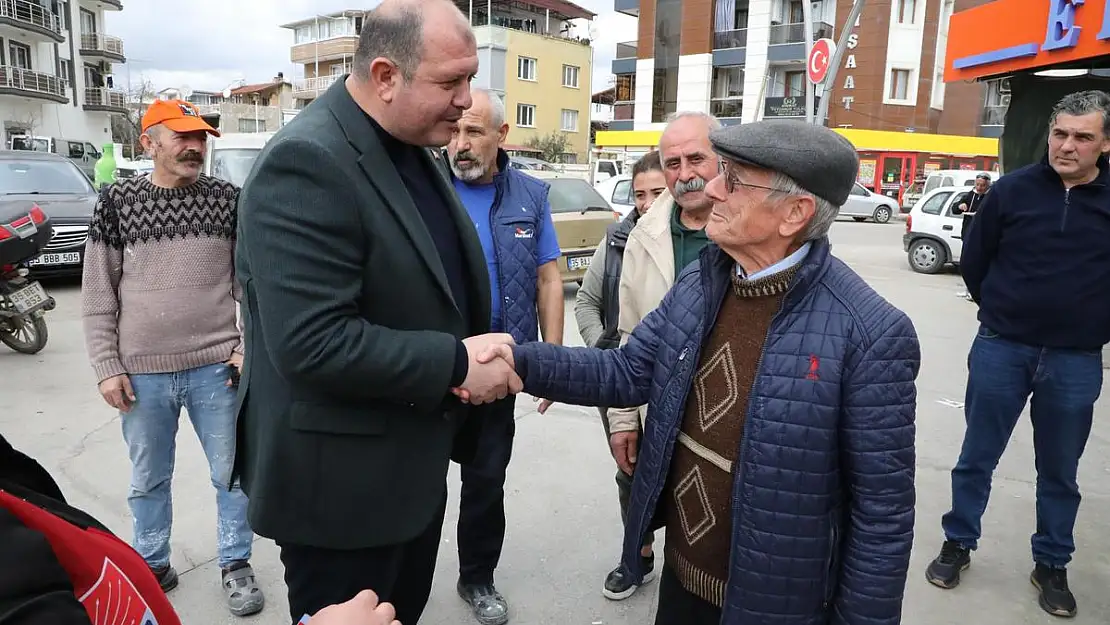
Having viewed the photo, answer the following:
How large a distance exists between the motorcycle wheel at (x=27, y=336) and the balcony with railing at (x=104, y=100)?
42738 mm

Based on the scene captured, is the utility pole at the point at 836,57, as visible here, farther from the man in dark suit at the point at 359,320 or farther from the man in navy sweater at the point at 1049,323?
the man in dark suit at the point at 359,320

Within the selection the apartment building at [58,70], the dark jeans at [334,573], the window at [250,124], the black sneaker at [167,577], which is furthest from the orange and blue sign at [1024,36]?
the window at [250,124]

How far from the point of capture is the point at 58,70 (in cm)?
3962

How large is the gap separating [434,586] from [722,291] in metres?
2.12

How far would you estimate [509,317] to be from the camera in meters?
3.10

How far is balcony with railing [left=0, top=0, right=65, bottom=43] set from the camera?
3484 cm

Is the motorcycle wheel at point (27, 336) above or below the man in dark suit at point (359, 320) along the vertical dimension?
below

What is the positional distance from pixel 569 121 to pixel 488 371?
4358 centimetres

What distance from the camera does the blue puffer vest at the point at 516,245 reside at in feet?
10.1

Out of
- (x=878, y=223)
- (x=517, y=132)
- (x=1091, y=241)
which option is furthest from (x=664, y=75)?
(x=1091, y=241)

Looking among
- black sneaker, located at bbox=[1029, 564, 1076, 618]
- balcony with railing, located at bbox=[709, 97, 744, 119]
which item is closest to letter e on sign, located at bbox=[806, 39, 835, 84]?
black sneaker, located at bbox=[1029, 564, 1076, 618]

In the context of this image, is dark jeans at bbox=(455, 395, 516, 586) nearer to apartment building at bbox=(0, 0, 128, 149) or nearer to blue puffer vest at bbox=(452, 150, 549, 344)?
blue puffer vest at bbox=(452, 150, 549, 344)

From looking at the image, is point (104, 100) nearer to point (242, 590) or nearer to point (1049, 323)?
point (242, 590)

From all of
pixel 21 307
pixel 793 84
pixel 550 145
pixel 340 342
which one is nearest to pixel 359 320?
pixel 340 342
